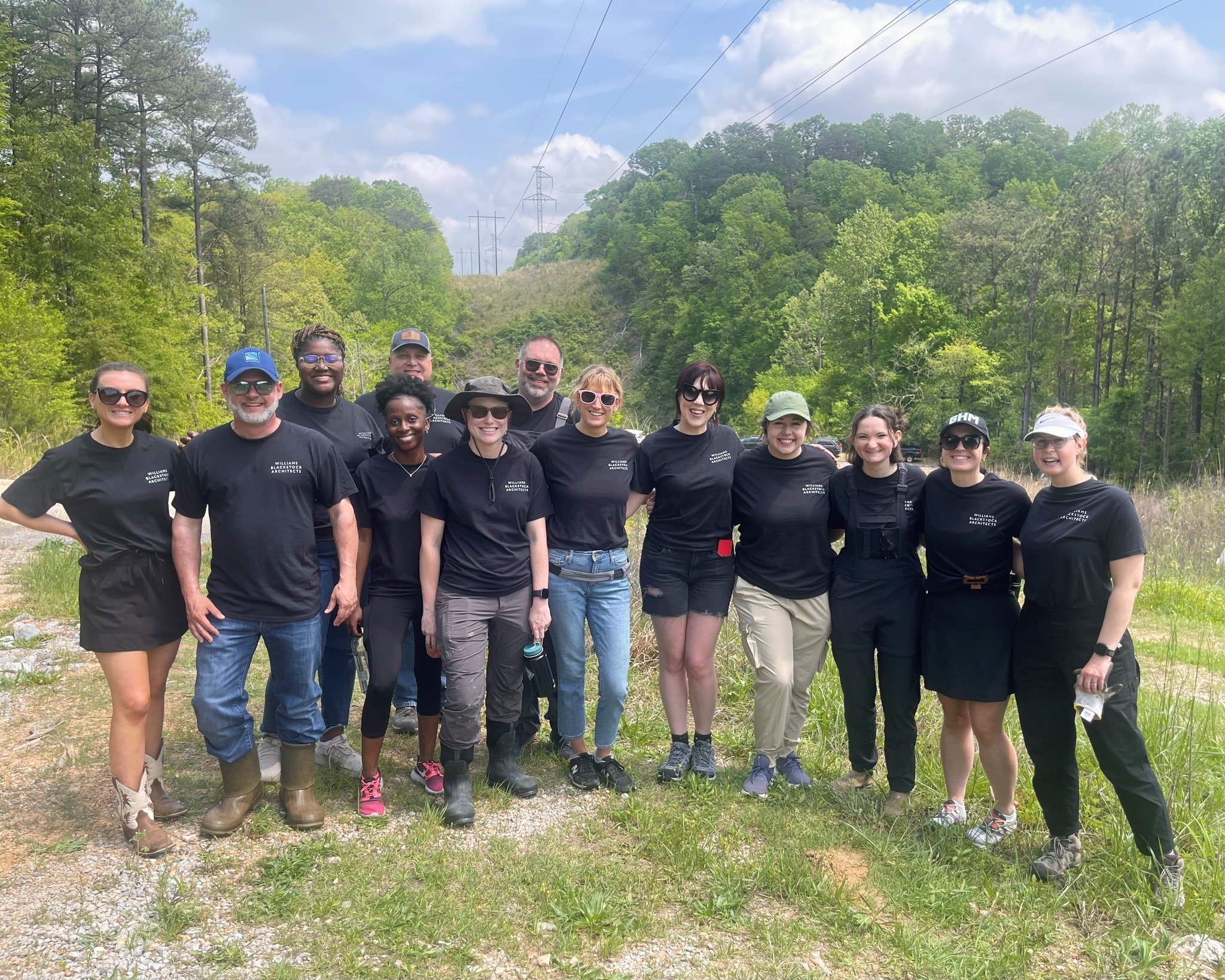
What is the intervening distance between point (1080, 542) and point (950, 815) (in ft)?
5.38

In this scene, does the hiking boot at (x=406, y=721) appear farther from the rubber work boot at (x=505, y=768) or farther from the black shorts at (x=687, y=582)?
the black shorts at (x=687, y=582)

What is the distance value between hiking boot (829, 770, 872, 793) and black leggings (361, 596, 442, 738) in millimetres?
2276

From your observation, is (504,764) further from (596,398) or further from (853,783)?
(596,398)

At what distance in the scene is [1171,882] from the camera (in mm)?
3506

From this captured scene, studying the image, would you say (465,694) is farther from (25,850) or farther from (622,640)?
(25,850)

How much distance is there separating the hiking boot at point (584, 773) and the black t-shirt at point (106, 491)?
93.6 inches

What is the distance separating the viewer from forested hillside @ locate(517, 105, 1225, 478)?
115 feet

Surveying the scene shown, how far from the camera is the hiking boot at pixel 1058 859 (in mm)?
3717

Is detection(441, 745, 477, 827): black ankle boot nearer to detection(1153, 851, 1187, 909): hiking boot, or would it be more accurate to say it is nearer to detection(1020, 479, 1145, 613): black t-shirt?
detection(1020, 479, 1145, 613): black t-shirt

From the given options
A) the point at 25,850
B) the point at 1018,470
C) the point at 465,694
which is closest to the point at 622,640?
the point at 465,694

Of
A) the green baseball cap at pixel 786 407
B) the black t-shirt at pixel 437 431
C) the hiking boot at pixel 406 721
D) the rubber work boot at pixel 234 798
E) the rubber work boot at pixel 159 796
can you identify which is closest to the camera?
the rubber work boot at pixel 234 798

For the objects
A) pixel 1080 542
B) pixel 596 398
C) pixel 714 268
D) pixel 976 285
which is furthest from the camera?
pixel 714 268

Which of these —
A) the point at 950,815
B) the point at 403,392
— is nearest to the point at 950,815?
the point at 950,815

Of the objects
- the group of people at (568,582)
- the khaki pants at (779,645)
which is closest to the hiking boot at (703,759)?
the group of people at (568,582)
